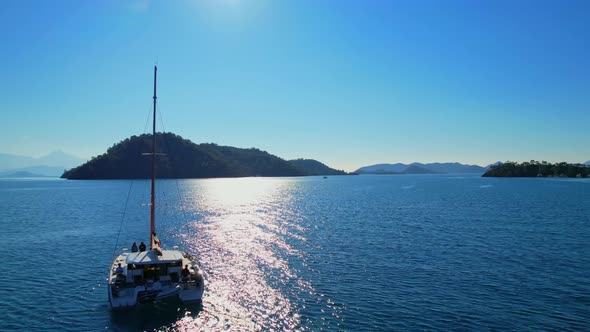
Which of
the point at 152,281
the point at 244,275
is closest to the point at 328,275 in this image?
the point at 244,275

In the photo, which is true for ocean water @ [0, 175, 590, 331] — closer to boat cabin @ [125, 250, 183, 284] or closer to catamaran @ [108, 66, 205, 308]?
catamaran @ [108, 66, 205, 308]

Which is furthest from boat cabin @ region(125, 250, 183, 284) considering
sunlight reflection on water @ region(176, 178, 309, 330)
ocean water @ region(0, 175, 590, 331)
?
sunlight reflection on water @ region(176, 178, 309, 330)

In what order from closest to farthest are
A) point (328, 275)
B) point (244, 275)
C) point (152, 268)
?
point (152, 268), point (328, 275), point (244, 275)

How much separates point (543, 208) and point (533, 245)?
52136 mm

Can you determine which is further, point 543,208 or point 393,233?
point 543,208

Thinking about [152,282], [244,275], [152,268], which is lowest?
[244,275]

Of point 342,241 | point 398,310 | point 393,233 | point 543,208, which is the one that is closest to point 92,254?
point 342,241

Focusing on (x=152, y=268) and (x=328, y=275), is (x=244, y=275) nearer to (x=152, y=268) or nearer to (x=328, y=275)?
(x=328, y=275)

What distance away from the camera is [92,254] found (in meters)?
49.1

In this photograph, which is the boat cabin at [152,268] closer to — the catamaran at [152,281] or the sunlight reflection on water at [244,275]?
the catamaran at [152,281]

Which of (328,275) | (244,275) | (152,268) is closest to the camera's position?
(152,268)

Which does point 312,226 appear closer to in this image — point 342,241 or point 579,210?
point 342,241

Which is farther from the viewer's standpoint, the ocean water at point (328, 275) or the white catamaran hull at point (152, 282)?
the white catamaran hull at point (152, 282)

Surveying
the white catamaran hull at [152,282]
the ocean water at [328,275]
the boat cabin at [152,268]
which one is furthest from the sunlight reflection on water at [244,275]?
the boat cabin at [152,268]
